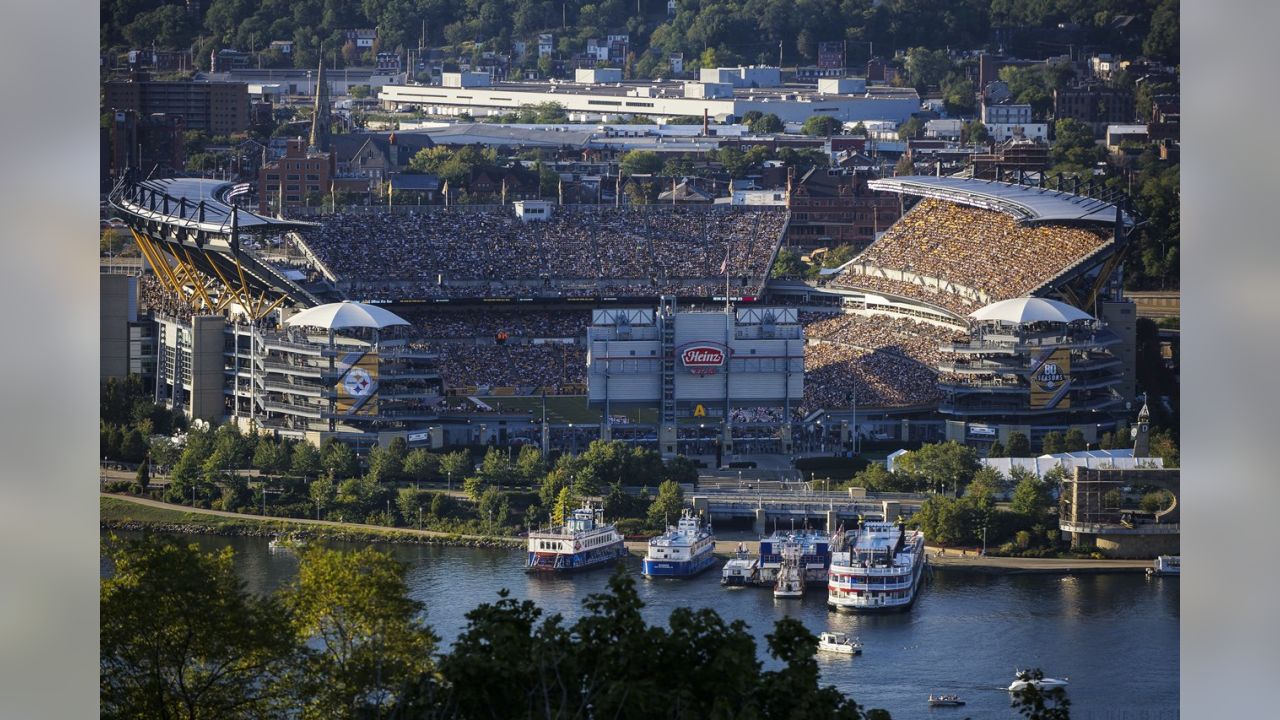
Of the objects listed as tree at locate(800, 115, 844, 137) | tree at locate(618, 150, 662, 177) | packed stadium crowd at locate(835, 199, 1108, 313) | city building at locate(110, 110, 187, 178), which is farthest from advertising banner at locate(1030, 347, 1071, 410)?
tree at locate(800, 115, 844, 137)

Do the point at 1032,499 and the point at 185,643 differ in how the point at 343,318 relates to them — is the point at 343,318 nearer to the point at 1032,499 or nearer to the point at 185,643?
the point at 1032,499

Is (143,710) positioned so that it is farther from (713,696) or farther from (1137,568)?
(1137,568)

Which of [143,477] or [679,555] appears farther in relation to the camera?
[143,477]

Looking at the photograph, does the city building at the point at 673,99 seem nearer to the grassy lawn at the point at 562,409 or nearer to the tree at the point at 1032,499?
the grassy lawn at the point at 562,409

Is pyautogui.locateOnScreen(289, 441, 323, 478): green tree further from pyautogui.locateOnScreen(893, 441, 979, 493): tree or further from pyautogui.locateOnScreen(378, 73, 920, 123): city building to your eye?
pyautogui.locateOnScreen(378, 73, 920, 123): city building

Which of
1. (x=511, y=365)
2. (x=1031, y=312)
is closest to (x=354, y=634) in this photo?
(x=1031, y=312)

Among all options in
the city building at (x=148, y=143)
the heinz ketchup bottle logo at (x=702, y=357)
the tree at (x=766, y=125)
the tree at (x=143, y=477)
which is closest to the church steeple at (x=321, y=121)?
the city building at (x=148, y=143)
